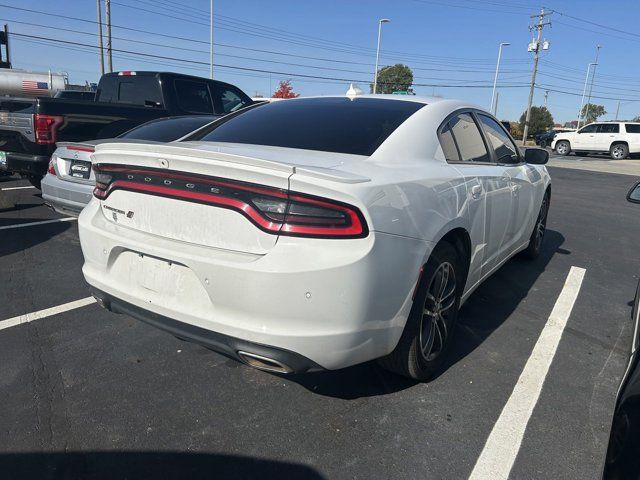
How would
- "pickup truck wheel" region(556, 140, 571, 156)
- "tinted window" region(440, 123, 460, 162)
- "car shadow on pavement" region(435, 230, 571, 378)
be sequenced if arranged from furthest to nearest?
"pickup truck wheel" region(556, 140, 571, 156)
"car shadow on pavement" region(435, 230, 571, 378)
"tinted window" region(440, 123, 460, 162)

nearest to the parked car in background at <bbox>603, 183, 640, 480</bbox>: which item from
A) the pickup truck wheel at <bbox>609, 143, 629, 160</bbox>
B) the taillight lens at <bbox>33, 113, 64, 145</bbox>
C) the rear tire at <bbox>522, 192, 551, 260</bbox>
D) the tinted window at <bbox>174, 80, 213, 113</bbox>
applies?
the rear tire at <bbox>522, 192, 551, 260</bbox>

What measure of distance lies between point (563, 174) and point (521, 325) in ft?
49.3

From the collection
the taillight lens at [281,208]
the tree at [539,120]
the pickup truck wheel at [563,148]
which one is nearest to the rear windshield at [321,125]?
the taillight lens at [281,208]

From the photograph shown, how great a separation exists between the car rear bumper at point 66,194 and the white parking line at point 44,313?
4.38 feet

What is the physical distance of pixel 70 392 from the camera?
8.61ft

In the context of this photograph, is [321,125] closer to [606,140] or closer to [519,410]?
[519,410]

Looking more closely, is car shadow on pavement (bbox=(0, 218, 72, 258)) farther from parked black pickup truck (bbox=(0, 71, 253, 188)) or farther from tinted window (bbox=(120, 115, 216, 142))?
tinted window (bbox=(120, 115, 216, 142))

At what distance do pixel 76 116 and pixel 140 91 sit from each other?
1.92 metres

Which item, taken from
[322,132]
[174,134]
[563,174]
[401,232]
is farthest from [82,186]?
[563,174]

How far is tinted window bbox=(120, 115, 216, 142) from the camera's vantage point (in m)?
5.24

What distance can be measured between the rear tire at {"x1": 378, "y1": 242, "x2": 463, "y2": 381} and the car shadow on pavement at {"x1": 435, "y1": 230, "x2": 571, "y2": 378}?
0.23 meters

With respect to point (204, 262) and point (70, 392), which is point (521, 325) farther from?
point (70, 392)

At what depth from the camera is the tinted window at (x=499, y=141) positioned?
3.84 metres

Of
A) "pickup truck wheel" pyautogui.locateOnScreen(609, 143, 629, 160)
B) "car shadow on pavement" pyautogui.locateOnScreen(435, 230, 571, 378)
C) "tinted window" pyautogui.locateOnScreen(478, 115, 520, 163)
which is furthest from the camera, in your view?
"pickup truck wheel" pyautogui.locateOnScreen(609, 143, 629, 160)
